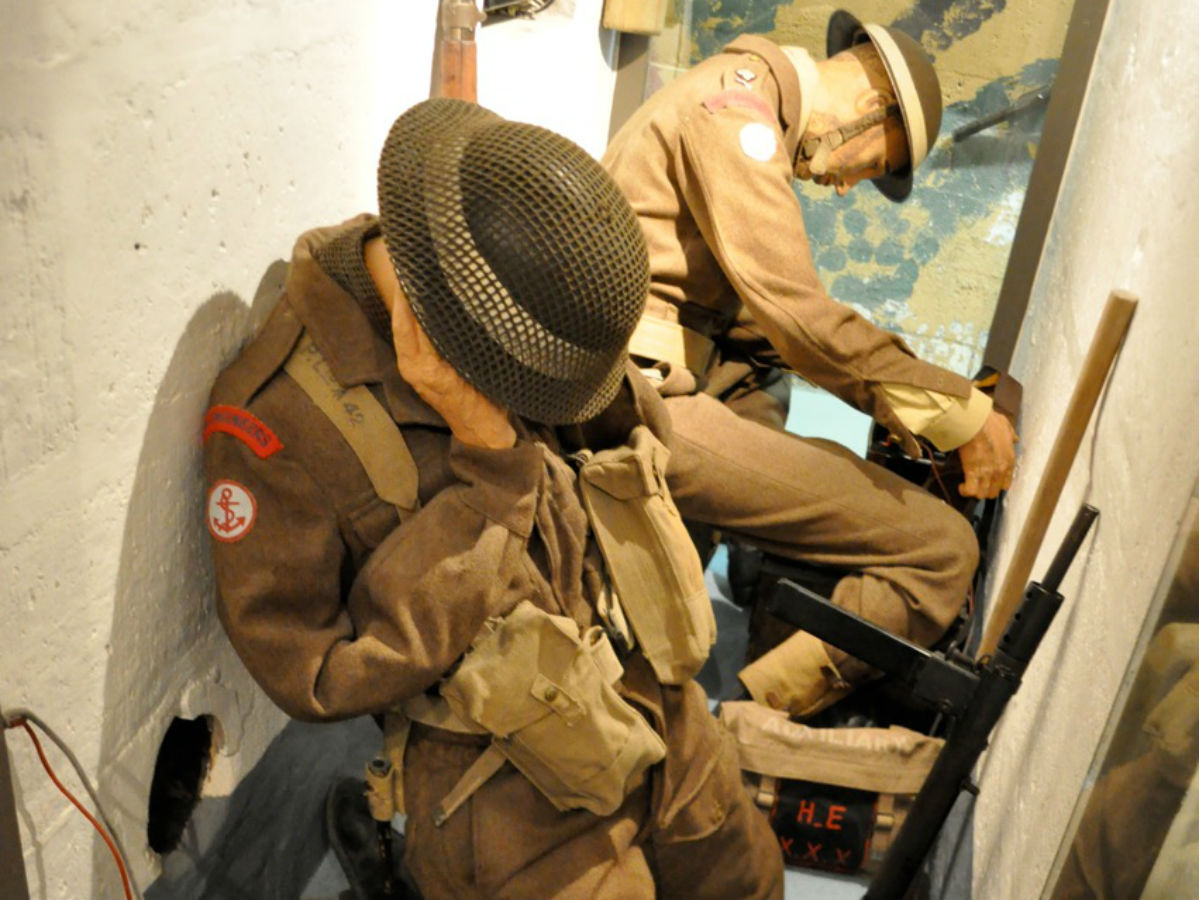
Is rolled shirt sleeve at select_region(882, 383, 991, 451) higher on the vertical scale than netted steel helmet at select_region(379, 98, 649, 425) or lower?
lower

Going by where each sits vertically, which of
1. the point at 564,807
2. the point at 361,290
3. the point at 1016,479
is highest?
the point at 361,290

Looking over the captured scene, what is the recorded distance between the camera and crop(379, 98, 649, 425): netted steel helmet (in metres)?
1.61

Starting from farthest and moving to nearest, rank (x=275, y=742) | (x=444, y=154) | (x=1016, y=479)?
(x=1016, y=479) → (x=275, y=742) → (x=444, y=154)

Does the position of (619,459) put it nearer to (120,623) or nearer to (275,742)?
(120,623)

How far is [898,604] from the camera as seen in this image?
2.68m

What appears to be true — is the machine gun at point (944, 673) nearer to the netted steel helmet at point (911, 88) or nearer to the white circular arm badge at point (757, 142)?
the white circular arm badge at point (757, 142)

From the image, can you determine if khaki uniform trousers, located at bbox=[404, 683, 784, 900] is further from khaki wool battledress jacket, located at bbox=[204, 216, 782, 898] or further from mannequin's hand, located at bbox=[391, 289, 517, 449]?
mannequin's hand, located at bbox=[391, 289, 517, 449]

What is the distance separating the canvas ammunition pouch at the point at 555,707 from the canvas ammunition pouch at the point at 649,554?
0.36 feet

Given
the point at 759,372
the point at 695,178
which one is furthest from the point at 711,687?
the point at 695,178

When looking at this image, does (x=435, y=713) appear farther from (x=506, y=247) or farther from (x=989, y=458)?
(x=989, y=458)

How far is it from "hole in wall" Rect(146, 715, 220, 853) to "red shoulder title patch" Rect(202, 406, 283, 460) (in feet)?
2.41

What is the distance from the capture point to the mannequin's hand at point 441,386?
66.4 inches

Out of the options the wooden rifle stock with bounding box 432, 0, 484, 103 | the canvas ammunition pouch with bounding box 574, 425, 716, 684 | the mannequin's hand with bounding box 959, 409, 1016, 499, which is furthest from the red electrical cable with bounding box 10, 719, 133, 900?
the mannequin's hand with bounding box 959, 409, 1016, 499

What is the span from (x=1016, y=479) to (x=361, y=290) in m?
1.76
